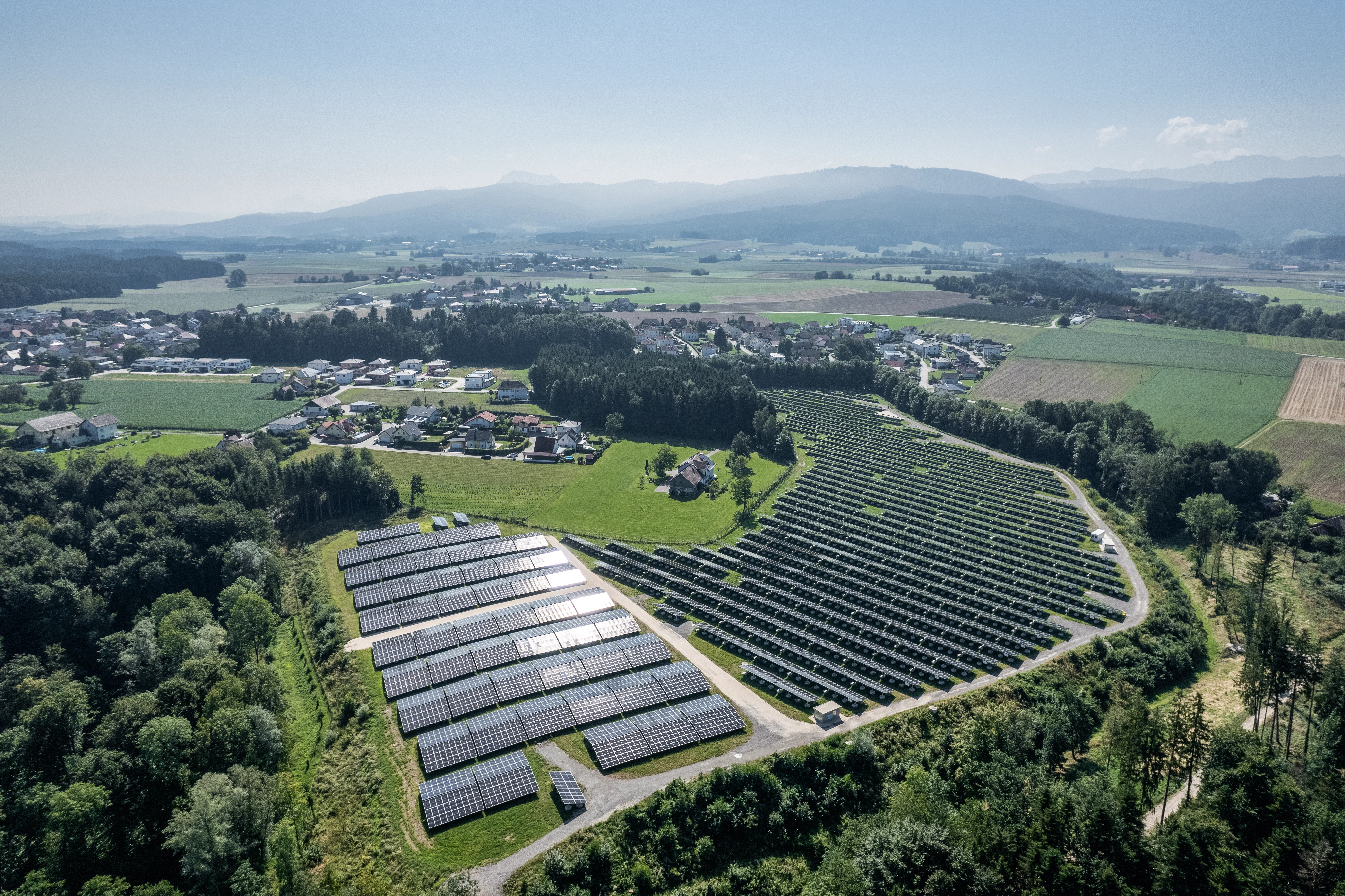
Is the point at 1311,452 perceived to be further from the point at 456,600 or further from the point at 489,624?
the point at 456,600

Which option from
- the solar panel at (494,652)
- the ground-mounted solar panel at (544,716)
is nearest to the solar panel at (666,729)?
the ground-mounted solar panel at (544,716)

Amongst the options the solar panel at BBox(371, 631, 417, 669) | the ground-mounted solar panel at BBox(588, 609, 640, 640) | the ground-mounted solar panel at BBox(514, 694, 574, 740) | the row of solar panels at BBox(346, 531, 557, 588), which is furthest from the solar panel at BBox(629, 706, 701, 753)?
the row of solar panels at BBox(346, 531, 557, 588)

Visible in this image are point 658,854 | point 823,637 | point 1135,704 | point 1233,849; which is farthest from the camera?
point 823,637

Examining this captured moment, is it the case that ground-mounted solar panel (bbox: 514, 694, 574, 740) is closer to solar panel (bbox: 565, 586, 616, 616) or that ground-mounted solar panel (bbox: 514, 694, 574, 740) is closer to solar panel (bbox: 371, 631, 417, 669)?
solar panel (bbox: 371, 631, 417, 669)

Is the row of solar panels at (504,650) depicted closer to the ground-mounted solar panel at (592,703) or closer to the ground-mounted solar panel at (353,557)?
the ground-mounted solar panel at (592,703)

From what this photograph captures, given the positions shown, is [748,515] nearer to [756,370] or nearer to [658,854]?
[658,854]

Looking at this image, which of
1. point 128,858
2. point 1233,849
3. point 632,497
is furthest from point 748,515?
point 128,858
